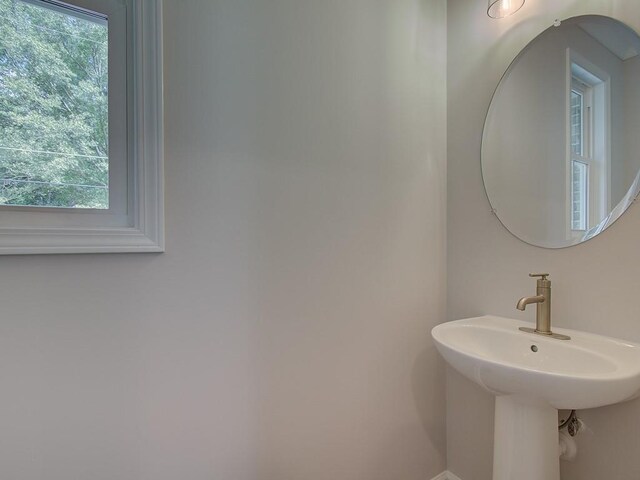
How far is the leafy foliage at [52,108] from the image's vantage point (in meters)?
0.76

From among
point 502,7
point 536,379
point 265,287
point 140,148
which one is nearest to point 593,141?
point 502,7

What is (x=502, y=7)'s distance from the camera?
129cm

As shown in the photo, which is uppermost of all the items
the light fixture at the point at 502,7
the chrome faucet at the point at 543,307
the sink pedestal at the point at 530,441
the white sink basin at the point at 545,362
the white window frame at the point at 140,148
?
the light fixture at the point at 502,7

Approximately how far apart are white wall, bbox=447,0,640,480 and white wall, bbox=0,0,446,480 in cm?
8

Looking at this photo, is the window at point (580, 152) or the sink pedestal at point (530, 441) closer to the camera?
the sink pedestal at point (530, 441)

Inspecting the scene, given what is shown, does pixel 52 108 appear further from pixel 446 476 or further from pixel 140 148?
pixel 446 476

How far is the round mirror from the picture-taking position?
1013 millimetres

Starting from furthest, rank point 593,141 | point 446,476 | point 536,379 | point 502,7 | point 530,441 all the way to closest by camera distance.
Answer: point 446,476 → point 502,7 → point 593,141 → point 530,441 → point 536,379

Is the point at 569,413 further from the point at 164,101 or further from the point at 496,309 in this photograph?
the point at 164,101

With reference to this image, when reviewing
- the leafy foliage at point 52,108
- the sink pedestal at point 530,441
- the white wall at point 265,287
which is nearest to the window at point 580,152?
the white wall at point 265,287

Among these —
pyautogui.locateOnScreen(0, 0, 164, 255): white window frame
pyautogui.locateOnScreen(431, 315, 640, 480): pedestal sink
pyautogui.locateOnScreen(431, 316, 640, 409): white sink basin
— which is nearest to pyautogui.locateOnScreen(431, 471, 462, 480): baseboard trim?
pyautogui.locateOnScreen(431, 315, 640, 480): pedestal sink

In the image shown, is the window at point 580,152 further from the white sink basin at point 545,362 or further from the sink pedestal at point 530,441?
the sink pedestal at point 530,441

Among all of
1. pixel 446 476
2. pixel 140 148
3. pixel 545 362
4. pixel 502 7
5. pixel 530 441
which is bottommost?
pixel 446 476

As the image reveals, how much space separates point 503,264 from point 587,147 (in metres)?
0.49
